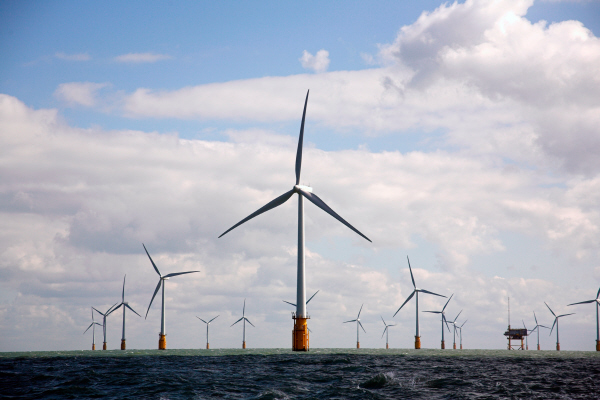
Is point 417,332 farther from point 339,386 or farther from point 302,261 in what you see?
point 339,386

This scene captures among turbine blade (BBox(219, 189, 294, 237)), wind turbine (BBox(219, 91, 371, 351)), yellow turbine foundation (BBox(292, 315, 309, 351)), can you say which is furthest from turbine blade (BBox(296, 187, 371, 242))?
yellow turbine foundation (BBox(292, 315, 309, 351))

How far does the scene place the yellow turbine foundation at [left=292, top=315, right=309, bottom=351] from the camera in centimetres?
8550

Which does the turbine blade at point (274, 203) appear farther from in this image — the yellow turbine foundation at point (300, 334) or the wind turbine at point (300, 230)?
the yellow turbine foundation at point (300, 334)

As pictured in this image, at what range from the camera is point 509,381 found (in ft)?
159

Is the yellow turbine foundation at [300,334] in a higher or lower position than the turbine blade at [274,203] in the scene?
lower

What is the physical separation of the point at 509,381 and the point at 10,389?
42.7 m

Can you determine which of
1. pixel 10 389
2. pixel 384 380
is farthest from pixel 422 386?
pixel 10 389

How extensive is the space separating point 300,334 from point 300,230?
55.4 feet

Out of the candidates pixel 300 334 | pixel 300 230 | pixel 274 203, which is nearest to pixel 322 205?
pixel 300 230

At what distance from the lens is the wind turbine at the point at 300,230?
85750mm

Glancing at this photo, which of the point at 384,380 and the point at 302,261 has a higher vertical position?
the point at 302,261

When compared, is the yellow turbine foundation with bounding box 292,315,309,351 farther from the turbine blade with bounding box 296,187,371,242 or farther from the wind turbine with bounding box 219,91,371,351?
the turbine blade with bounding box 296,187,371,242

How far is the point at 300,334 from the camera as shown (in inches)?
3381

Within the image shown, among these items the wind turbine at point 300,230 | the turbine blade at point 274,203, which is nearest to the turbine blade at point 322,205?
the wind turbine at point 300,230
